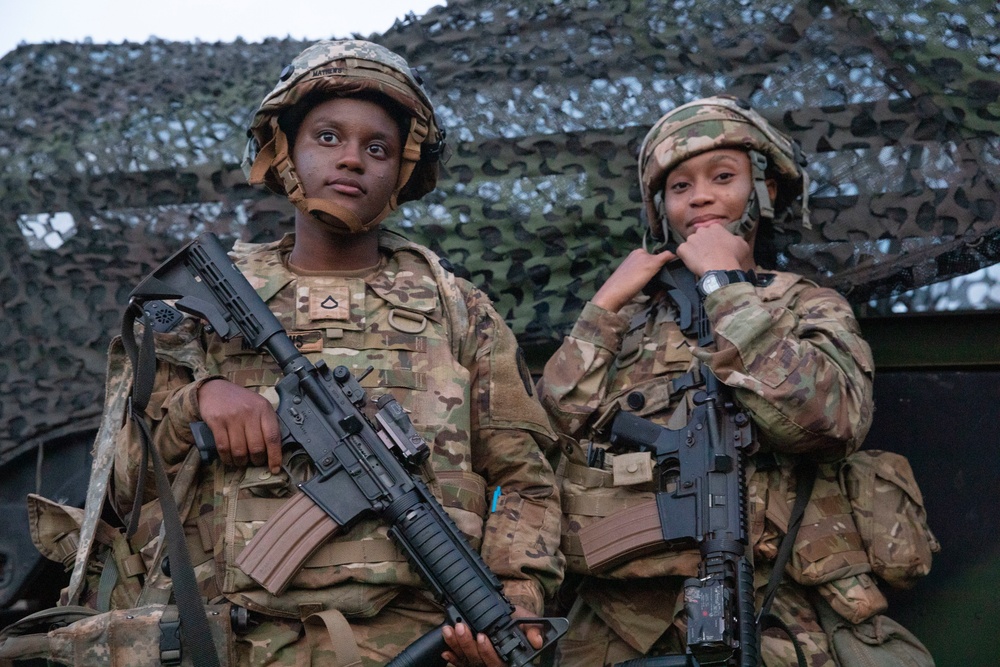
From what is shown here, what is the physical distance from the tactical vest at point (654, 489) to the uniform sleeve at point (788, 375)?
16 cm

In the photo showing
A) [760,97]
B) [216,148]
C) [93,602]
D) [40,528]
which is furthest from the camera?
[216,148]

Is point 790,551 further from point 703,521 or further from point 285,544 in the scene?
point 285,544

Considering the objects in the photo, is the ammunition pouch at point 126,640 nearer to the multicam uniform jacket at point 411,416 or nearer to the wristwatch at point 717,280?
the multicam uniform jacket at point 411,416

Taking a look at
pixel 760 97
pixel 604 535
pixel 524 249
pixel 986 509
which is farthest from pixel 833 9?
pixel 604 535

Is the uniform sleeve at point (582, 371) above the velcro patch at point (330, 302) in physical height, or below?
below

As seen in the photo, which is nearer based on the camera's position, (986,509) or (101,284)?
(986,509)

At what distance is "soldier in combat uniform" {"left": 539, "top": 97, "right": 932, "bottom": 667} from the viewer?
3533mm

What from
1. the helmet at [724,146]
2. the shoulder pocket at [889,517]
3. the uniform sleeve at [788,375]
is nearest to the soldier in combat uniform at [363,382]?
the uniform sleeve at [788,375]

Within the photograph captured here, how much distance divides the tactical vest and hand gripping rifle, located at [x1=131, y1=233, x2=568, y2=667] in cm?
69

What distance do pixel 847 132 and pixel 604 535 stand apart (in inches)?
77.9

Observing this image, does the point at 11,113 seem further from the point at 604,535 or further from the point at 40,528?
the point at 604,535

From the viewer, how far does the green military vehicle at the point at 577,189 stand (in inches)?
178

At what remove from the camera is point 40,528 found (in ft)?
13.0

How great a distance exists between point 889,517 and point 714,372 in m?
0.73
